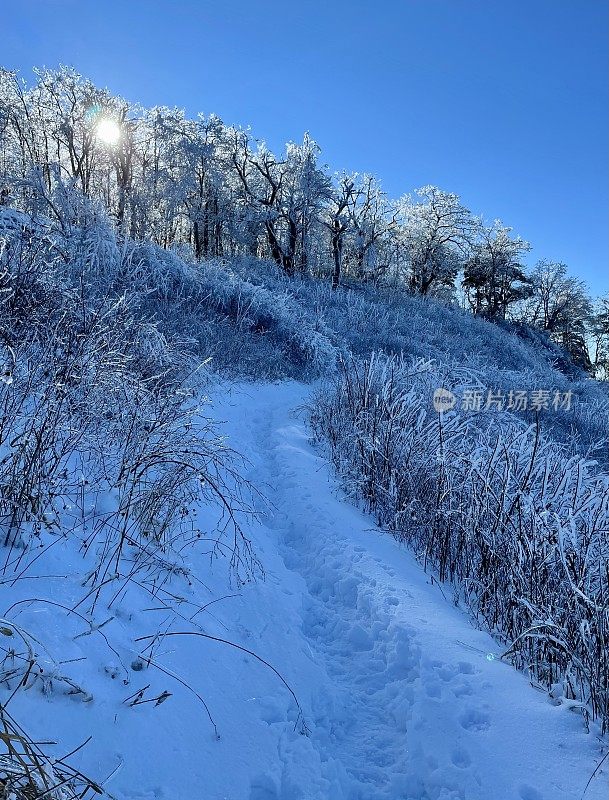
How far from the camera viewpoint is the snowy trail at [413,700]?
6.40 ft

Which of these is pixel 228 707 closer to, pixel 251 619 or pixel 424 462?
pixel 251 619

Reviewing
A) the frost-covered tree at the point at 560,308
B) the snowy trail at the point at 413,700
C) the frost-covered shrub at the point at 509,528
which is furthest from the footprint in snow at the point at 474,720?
the frost-covered tree at the point at 560,308

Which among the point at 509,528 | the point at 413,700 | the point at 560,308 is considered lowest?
the point at 413,700

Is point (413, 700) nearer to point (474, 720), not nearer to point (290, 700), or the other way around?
point (474, 720)

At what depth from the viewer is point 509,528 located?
3273 millimetres

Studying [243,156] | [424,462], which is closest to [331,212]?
[243,156]

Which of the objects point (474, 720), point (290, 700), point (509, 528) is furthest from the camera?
point (509, 528)

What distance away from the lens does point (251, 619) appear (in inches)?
114

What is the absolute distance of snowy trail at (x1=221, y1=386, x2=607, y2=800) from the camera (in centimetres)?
195

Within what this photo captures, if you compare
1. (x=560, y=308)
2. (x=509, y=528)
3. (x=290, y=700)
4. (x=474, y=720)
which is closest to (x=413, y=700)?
(x=474, y=720)

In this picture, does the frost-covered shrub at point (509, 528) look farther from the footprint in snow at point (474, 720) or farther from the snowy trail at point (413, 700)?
the footprint in snow at point (474, 720)

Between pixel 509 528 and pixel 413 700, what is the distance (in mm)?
1402

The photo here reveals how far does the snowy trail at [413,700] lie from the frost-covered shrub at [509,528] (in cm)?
23

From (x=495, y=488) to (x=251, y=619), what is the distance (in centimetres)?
243
